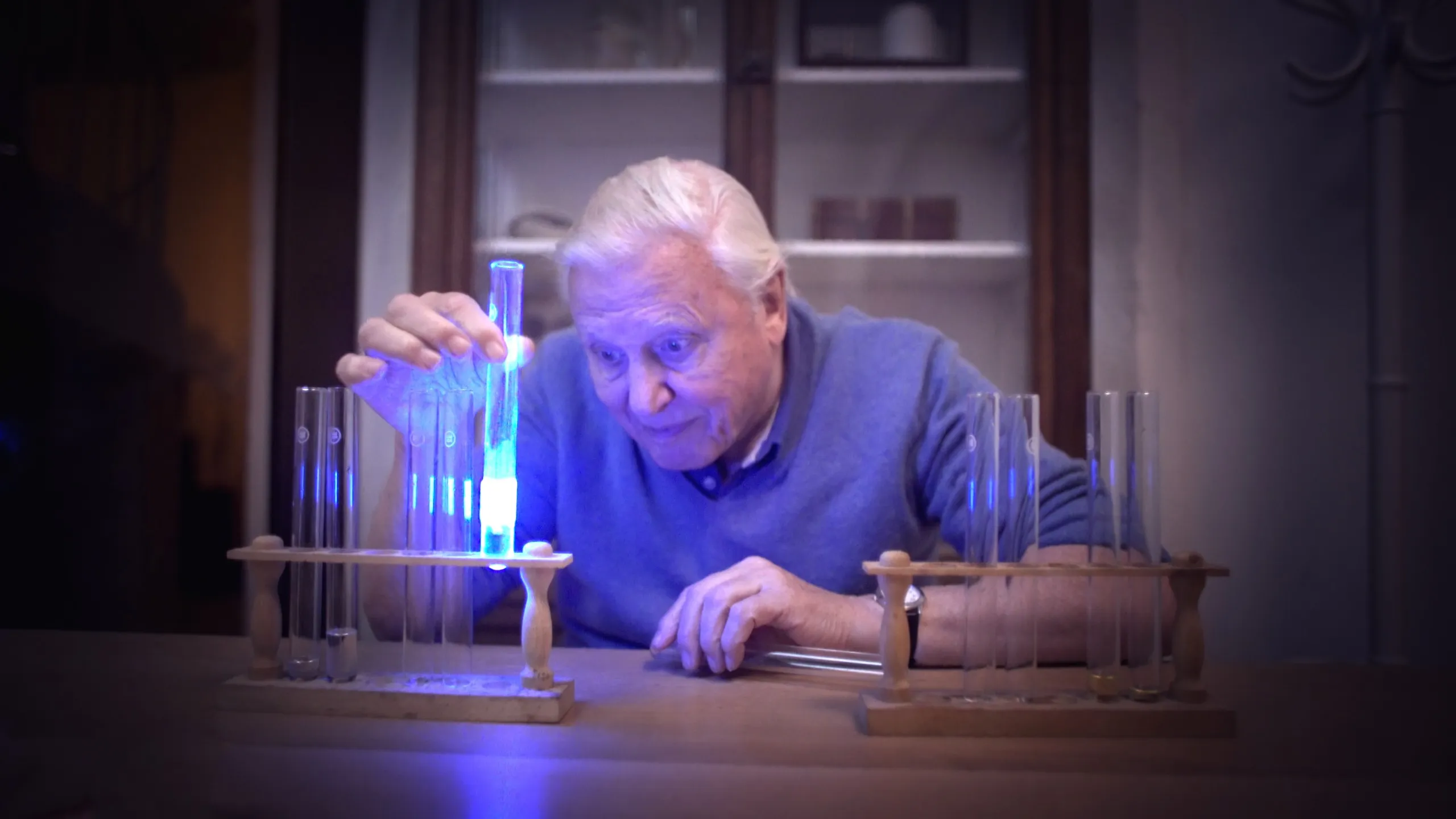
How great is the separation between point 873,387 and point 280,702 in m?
0.97

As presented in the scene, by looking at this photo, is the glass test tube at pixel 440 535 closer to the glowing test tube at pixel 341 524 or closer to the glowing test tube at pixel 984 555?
the glowing test tube at pixel 341 524

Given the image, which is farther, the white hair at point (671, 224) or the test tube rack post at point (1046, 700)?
the white hair at point (671, 224)

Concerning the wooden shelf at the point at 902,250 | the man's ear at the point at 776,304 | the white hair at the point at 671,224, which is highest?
the wooden shelf at the point at 902,250

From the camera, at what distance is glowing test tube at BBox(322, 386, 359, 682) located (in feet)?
3.04

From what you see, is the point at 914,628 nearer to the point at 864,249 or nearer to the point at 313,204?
the point at 864,249

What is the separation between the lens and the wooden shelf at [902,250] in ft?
6.23

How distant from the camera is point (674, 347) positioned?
125 cm

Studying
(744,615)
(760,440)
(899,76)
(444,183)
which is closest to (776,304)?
(760,440)

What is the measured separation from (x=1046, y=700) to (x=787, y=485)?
26.9 inches

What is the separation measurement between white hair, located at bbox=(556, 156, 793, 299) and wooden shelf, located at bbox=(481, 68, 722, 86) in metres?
0.60

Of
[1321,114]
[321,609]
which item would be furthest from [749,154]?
[321,609]

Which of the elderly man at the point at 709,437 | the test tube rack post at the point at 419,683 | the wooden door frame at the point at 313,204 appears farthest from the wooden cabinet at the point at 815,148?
the test tube rack post at the point at 419,683

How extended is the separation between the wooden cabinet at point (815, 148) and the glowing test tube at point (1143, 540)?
0.88m

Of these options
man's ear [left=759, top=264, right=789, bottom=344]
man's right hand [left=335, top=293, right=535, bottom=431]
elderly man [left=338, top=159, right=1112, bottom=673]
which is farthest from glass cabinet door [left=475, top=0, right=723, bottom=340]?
man's right hand [left=335, top=293, right=535, bottom=431]
